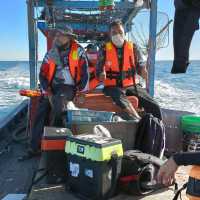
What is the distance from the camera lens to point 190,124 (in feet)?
18.8

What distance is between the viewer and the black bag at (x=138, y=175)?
4.00 meters

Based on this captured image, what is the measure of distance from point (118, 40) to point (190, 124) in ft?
4.45

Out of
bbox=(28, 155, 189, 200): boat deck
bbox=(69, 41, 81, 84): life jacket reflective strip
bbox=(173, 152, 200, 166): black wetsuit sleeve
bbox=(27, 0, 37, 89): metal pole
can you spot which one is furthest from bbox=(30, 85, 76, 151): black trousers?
bbox=(173, 152, 200, 166): black wetsuit sleeve

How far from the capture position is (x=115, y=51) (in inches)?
235

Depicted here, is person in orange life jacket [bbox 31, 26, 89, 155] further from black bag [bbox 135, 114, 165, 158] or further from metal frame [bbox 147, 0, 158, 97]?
metal frame [bbox 147, 0, 158, 97]

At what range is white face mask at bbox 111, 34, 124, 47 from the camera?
5.89m

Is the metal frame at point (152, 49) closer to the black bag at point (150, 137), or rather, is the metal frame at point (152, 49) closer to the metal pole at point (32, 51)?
the black bag at point (150, 137)

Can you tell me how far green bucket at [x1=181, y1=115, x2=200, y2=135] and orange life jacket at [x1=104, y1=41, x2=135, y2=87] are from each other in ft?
2.68

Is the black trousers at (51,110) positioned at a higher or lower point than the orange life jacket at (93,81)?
lower

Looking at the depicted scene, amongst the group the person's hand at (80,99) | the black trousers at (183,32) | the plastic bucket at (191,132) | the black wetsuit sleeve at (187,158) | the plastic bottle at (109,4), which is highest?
the plastic bottle at (109,4)

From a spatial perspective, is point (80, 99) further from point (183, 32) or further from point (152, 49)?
point (183, 32)

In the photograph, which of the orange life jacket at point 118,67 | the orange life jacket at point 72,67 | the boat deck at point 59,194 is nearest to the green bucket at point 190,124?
the orange life jacket at point 118,67

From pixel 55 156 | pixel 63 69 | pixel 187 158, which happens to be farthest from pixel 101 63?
pixel 187 158

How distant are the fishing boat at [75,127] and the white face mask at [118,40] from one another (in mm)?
736
